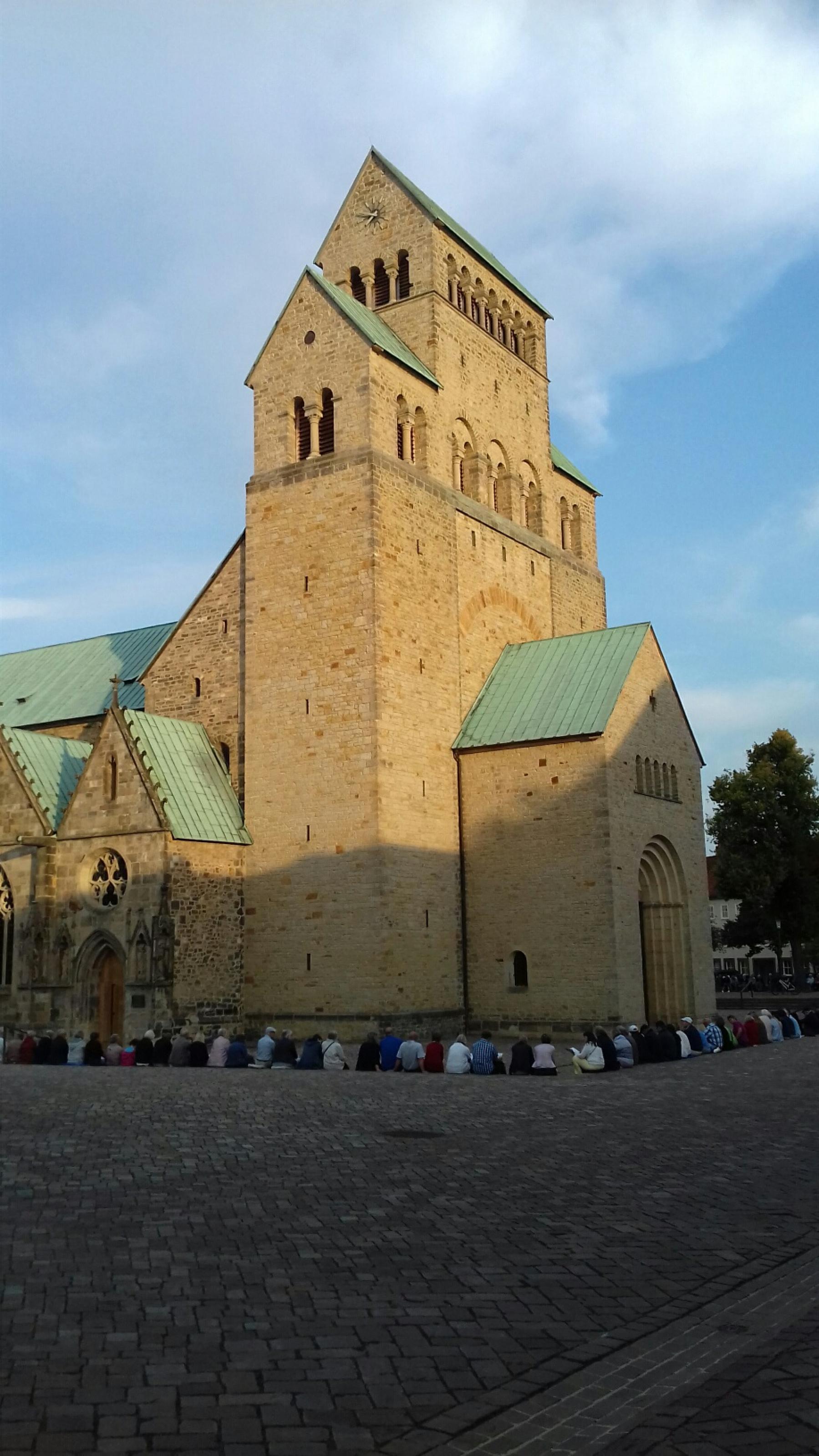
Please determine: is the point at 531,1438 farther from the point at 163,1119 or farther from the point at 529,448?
the point at 529,448

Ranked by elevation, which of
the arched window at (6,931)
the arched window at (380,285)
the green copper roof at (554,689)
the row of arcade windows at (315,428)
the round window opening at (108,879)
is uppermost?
the arched window at (380,285)

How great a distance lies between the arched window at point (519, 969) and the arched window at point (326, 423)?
1569cm

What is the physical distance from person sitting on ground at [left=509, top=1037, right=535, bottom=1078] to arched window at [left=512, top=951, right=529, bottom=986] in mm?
10457

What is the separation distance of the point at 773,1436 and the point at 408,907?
27304 mm

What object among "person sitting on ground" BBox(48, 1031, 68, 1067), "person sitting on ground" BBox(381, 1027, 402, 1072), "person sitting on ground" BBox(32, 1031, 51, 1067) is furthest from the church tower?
"person sitting on ground" BBox(32, 1031, 51, 1067)

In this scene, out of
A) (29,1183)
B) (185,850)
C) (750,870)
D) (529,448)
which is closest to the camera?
(29,1183)

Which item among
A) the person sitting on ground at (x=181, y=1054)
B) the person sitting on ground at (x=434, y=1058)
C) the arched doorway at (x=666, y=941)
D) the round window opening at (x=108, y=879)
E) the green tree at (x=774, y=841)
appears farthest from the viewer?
the green tree at (x=774, y=841)

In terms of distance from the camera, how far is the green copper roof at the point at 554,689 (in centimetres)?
3478

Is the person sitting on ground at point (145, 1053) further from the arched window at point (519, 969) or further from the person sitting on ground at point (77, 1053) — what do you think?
the arched window at point (519, 969)

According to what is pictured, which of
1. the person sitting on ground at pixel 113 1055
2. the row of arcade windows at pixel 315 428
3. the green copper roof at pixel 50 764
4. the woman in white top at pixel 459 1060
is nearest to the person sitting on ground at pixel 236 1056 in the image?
the person sitting on ground at pixel 113 1055

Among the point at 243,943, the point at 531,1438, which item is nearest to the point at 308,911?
the point at 243,943

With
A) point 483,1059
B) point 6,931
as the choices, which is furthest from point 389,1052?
point 6,931

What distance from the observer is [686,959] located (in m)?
37.6

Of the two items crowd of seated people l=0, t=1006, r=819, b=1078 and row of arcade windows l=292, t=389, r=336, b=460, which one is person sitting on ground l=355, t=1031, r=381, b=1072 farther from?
row of arcade windows l=292, t=389, r=336, b=460
